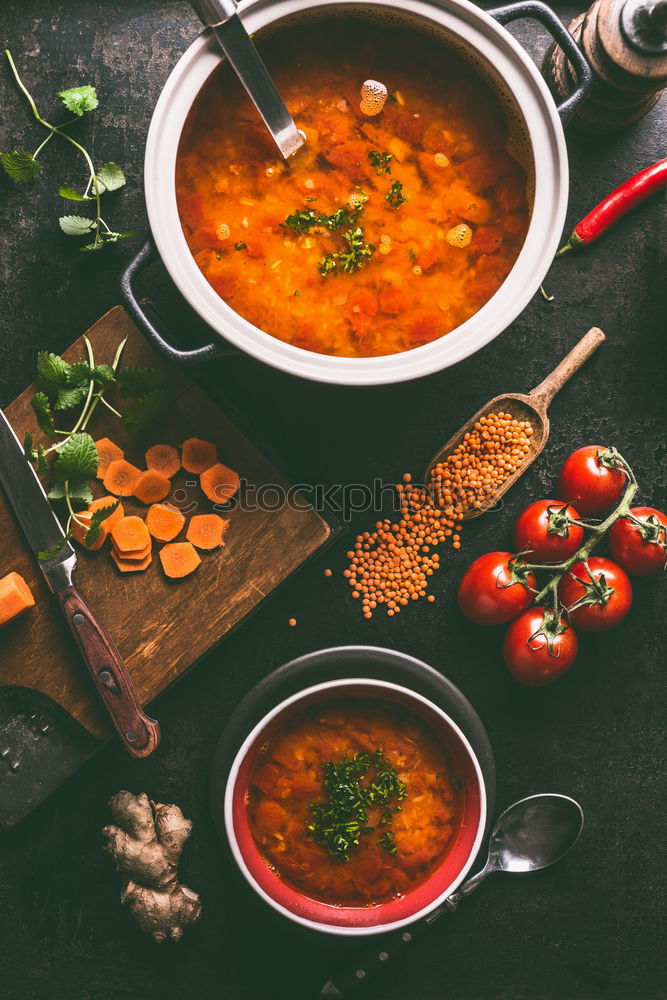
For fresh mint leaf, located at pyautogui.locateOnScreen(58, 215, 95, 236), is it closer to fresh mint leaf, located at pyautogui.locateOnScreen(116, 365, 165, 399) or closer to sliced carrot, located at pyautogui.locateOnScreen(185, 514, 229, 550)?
fresh mint leaf, located at pyautogui.locateOnScreen(116, 365, 165, 399)

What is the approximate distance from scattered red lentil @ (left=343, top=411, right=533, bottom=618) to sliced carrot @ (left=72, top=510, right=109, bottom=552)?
2.08ft

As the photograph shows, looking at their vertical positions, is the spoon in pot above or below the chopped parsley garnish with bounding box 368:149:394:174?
below

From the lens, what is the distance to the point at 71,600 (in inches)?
70.2

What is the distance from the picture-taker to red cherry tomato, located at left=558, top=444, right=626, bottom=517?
1.85 meters

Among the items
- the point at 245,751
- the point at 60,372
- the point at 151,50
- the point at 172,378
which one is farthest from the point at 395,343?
the point at 151,50

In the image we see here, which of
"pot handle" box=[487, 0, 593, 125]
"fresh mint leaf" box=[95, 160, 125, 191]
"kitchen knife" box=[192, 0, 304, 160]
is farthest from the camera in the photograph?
"fresh mint leaf" box=[95, 160, 125, 191]

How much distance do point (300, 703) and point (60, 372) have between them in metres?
0.99

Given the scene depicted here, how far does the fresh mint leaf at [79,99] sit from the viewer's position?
6.01 ft

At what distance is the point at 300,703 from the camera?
A: 1.75m

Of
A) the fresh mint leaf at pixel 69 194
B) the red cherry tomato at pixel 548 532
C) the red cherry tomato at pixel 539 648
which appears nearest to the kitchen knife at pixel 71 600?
the fresh mint leaf at pixel 69 194

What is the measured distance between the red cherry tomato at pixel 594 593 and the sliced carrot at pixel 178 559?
95cm

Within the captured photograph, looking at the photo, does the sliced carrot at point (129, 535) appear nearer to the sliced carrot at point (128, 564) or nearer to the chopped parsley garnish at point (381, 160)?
the sliced carrot at point (128, 564)

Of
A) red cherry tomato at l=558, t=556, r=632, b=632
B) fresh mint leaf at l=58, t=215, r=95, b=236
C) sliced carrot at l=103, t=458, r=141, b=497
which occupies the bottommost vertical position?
red cherry tomato at l=558, t=556, r=632, b=632

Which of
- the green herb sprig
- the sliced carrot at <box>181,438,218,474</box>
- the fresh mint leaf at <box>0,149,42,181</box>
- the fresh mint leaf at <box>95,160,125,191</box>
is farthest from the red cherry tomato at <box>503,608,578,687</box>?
the fresh mint leaf at <box>0,149,42,181</box>
